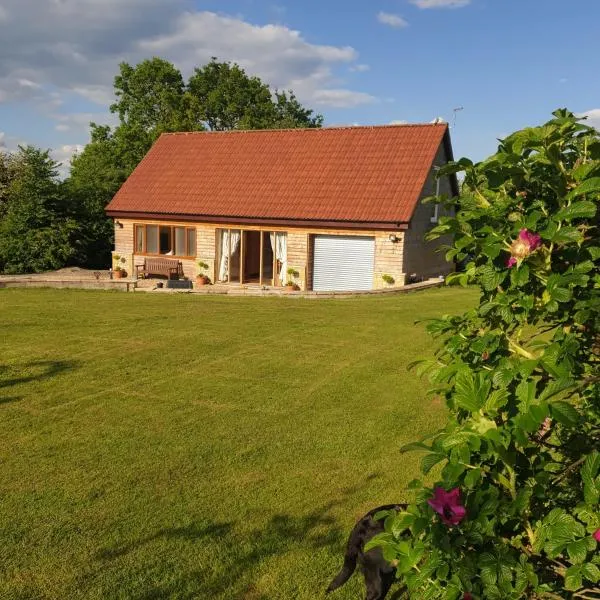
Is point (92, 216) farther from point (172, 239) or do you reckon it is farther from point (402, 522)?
point (402, 522)

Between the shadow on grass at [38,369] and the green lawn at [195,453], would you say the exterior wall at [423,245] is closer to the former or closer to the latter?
the green lawn at [195,453]

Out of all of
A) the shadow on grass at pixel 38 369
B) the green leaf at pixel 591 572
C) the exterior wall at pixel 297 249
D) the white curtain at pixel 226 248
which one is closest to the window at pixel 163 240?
the exterior wall at pixel 297 249

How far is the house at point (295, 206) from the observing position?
904 inches

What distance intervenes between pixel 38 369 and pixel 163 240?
1698 centimetres

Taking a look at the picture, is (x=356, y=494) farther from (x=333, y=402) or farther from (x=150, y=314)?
(x=150, y=314)

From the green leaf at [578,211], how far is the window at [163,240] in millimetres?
24261

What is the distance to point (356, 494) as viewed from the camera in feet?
20.1

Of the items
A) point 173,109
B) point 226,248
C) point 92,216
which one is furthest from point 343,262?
point 173,109

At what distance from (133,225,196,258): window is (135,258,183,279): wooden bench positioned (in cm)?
50

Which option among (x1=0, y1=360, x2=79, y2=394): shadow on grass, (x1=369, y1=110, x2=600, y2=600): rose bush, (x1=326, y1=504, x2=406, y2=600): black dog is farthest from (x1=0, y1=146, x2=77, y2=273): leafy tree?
(x1=369, y1=110, x2=600, y2=600): rose bush

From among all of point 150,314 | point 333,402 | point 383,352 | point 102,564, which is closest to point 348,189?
point 150,314

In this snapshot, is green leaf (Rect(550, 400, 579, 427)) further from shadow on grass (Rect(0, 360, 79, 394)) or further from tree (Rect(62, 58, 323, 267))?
tree (Rect(62, 58, 323, 267))

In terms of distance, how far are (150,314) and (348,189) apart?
11.2 m

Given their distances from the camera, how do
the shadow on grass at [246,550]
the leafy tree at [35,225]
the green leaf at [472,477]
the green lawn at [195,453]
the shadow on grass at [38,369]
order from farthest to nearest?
1. the leafy tree at [35,225]
2. the shadow on grass at [38,369]
3. the green lawn at [195,453]
4. the shadow on grass at [246,550]
5. the green leaf at [472,477]
